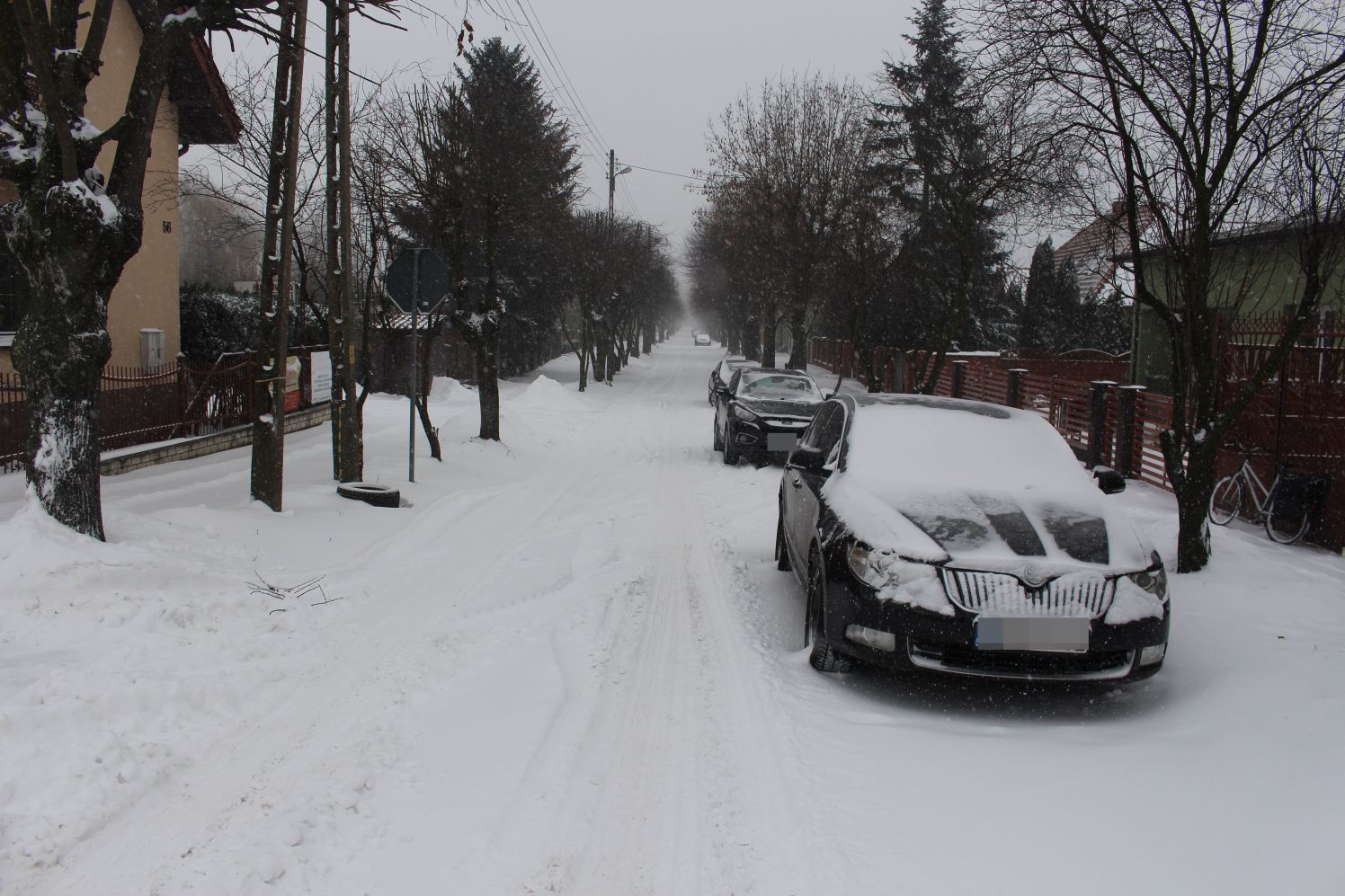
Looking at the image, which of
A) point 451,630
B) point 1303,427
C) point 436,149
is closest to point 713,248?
point 436,149

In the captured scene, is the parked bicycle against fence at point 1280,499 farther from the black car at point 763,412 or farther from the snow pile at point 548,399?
the snow pile at point 548,399

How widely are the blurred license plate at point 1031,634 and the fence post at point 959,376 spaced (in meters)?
19.8

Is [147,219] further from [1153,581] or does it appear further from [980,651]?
[1153,581]

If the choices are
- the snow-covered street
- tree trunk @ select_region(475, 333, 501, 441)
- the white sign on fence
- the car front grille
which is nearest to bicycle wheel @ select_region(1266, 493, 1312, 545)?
the snow-covered street

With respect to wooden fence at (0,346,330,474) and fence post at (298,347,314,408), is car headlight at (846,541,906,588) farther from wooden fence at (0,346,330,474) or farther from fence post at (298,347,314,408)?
fence post at (298,347,314,408)

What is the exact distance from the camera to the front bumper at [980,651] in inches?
192

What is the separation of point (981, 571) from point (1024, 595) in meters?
0.24

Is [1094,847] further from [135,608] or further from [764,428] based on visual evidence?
[764,428]

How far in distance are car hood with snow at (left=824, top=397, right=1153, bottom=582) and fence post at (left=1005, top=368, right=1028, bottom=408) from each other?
41.1 feet

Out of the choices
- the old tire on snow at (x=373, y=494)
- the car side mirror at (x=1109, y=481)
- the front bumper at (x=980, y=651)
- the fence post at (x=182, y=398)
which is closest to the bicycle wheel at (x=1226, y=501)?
the car side mirror at (x=1109, y=481)

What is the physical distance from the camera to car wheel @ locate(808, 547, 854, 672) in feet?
18.1

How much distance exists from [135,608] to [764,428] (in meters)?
10.1

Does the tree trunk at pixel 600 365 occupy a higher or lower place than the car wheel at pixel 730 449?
higher

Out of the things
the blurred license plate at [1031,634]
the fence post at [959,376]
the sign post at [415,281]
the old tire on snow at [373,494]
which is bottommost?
the old tire on snow at [373,494]
